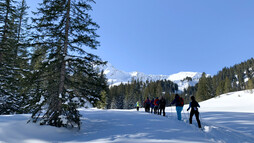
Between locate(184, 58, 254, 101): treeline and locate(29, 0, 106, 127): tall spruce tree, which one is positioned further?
locate(184, 58, 254, 101): treeline

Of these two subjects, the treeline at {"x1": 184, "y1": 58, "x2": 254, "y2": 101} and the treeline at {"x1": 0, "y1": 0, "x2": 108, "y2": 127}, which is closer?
the treeline at {"x1": 0, "y1": 0, "x2": 108, "y2": 127}

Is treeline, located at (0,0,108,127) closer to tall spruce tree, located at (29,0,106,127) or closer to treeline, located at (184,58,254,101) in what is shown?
tall spruce tree, located at (29,0,106,127)

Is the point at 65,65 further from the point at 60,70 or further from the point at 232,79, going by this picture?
the point at 232,79

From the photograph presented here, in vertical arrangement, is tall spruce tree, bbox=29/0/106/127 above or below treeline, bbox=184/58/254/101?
below

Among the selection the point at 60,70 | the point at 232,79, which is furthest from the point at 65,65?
the point at 232,79

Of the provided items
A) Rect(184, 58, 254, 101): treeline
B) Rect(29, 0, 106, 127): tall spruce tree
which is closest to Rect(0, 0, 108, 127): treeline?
Rect(29, 0, 106, 127): tall spruce tree

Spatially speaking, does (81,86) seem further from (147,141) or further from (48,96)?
(147,141)

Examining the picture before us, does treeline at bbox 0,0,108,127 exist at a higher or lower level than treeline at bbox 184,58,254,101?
lower

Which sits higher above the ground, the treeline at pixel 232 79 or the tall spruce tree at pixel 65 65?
the treeline at pixel 232 79

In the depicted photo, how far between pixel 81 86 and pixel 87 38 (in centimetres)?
285

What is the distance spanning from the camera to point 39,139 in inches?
241

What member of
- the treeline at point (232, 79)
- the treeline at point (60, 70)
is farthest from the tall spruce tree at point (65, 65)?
the treeline at point (232, 79)

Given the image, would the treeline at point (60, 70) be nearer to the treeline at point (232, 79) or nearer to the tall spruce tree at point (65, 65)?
the tall spruce tree at point (65, 65)

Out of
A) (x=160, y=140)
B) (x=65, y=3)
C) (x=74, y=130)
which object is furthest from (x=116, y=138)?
(x=65, y=3)
